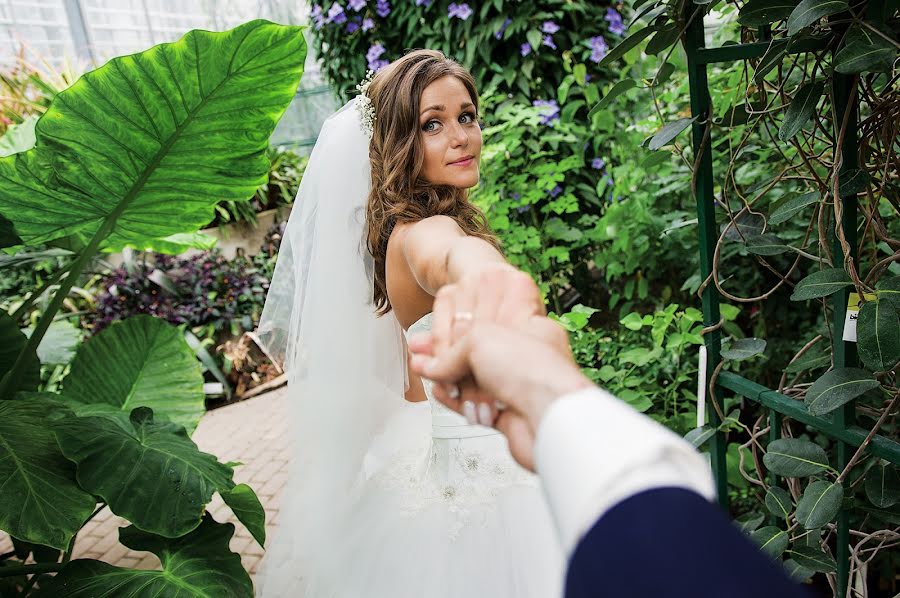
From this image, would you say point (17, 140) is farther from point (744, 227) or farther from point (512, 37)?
point (512, 37)

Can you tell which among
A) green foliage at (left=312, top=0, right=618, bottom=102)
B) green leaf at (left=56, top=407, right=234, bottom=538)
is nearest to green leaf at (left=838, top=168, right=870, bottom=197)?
green leaf at (left=56, top=407, right=234, bottom=538)

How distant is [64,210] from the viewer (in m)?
1.81

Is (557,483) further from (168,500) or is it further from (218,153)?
(218,153)

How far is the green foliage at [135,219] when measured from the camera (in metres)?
1.42

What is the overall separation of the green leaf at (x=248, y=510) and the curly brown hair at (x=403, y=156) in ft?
2.83

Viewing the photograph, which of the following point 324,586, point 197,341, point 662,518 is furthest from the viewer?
point 197,341

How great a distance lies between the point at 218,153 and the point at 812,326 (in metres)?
2.26

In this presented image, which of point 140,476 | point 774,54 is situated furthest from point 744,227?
point 140,476

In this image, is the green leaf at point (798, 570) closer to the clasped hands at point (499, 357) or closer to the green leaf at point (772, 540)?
the green leaf at point (772, 540)

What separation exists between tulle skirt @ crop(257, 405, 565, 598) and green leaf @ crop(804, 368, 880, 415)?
585 mm

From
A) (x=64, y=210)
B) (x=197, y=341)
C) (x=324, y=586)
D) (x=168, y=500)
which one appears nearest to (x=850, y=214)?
(x=324, y=586)

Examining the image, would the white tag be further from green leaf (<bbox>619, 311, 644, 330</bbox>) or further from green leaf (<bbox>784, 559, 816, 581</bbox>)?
green leaf (<bbox>619, 311, 644, 330</bbox>)

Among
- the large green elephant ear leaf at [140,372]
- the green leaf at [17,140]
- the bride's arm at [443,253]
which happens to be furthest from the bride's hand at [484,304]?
the green leaf at [17,140]

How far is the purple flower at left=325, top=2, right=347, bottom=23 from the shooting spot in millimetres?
4445
